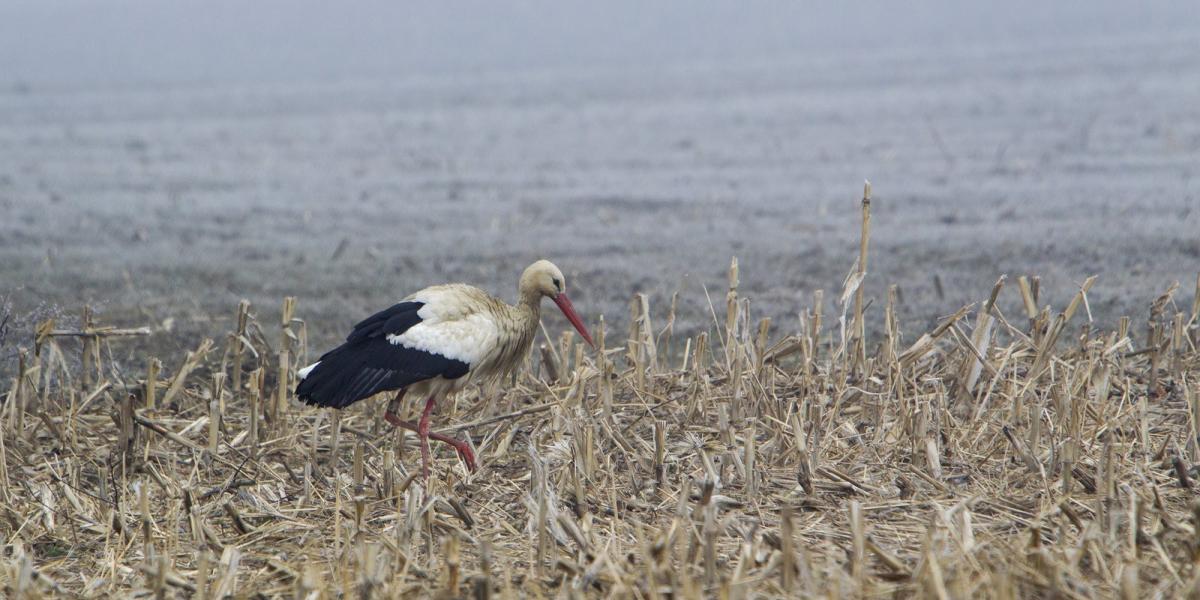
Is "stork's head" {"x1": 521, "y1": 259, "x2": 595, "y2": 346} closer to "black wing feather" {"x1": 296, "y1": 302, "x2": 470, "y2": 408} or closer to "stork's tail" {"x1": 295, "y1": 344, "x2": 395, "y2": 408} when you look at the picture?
"black wing feather" {"x1": 296, "y1": 302, "x2": 470, "y2": 408}

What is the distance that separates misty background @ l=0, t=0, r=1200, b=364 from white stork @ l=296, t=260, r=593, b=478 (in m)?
1.38

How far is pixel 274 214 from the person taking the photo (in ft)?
45.6

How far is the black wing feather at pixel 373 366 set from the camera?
6.11m

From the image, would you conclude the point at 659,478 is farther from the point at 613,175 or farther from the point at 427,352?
the point at 613,175

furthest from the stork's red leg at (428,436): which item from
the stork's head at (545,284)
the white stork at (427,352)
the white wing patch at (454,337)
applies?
the stork's head at (545,284)

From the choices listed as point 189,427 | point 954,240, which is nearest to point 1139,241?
point 954,240

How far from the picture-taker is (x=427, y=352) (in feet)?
21.1

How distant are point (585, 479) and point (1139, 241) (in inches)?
253

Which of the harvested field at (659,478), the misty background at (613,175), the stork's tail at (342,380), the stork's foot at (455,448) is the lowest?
the misty background at (613,175)

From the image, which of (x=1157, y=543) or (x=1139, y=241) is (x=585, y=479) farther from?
(x=1139, y=241)

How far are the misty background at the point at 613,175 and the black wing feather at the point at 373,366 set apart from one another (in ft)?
4.37

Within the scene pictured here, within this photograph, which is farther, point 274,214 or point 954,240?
point 274,214

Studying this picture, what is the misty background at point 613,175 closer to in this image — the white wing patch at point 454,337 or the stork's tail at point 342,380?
the stork's tail at point 342,380

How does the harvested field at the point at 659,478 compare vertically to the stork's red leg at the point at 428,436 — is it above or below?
above
